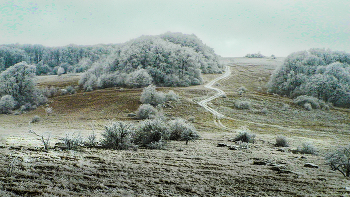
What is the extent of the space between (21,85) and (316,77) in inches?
2165

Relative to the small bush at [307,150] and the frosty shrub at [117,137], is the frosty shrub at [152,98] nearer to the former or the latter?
the frosty shrub at [117,137]

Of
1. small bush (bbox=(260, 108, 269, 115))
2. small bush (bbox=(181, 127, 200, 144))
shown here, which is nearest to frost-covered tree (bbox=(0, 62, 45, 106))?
small bush (bbox=(181, 127, 200, 144))

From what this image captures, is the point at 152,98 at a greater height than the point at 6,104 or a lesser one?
greater

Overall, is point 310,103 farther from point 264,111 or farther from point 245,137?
point 245,137

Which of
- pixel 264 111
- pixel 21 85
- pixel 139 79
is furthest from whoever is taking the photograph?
pixel 139 79

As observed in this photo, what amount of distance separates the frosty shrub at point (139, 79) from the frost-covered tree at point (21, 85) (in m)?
16.6

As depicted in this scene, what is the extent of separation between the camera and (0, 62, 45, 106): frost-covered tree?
37969 millimetres

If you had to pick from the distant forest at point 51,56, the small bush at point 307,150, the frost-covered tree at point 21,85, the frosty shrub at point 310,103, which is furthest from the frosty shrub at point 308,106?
the distant forest at point 51,56

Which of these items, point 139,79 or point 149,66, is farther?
point 149,66

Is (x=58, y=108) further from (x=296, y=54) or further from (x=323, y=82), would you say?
(x=296, y=54)

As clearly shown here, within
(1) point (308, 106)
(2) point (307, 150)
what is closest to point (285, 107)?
(1) point (308, 106)

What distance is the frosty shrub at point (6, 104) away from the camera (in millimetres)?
33838

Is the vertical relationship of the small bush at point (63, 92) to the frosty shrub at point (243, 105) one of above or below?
above

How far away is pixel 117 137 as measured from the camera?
11.2 m
